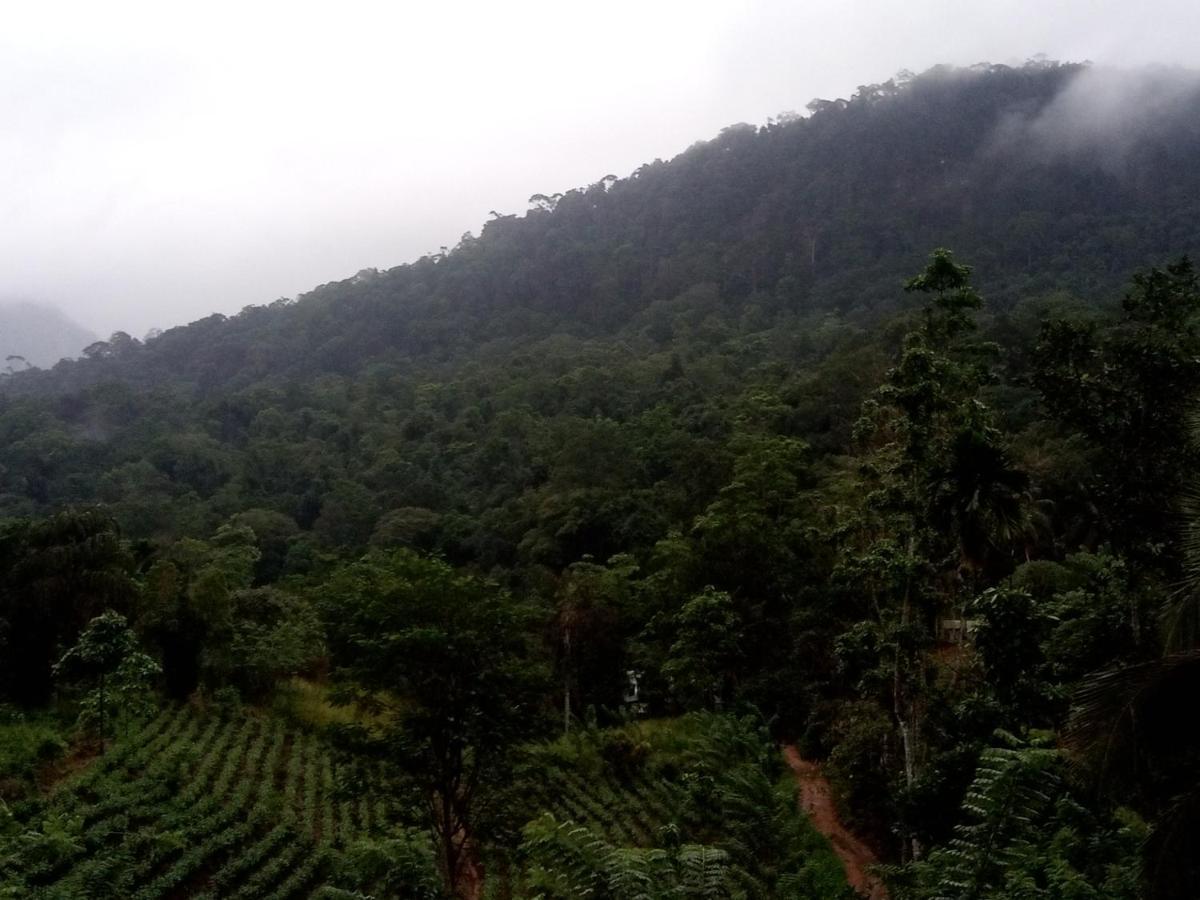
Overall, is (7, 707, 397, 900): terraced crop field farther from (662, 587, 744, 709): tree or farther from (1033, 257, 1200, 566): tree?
(1033, 257, 1200, 566): tree

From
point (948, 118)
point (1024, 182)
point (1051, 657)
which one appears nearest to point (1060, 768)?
point (1051, 657)

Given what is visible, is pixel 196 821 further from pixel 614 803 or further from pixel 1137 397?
pixel 1137 397

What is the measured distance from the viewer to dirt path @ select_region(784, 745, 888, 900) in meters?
13.2

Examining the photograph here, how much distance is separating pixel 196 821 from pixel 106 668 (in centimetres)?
328

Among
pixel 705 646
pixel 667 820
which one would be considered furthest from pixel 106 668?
pixel 705 646

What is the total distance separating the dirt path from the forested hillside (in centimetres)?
40

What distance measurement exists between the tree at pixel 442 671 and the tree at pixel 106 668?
601 cm

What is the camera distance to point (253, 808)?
13453 millimetres

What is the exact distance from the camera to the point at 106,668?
14188mm

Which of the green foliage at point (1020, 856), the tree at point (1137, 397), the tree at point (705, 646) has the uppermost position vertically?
the tree at point (1137, 397)

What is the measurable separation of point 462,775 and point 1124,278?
5596 centimetres

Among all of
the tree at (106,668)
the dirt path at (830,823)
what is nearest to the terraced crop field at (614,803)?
the dirt path at (830,823)

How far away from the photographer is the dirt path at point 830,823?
13.2 metres

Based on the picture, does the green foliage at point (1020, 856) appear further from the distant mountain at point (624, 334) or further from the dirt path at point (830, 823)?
the distant mountain at point (624, 334)
